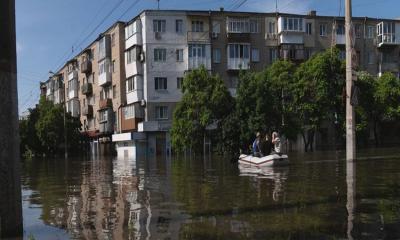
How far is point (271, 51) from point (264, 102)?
19536 millimetres

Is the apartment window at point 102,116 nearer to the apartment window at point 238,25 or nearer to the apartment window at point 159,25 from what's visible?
the apartment window at point 159,25

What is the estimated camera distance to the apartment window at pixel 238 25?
65.2 metres

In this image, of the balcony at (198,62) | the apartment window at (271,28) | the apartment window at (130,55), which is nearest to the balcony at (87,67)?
the apartment window at (130,55)

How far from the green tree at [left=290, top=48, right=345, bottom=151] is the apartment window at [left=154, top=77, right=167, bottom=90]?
589 inches

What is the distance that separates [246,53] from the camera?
65750mm

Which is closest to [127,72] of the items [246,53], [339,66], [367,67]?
[246,53]

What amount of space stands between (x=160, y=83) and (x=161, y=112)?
325cm

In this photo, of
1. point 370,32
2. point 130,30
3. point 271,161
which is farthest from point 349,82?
point 370,32

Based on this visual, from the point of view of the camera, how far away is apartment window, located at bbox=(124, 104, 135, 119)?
213 feet

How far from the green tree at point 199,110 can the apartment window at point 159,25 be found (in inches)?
516

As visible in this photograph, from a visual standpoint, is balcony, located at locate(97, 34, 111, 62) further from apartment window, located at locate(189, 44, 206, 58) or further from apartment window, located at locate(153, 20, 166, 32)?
apartment window, located at locate(189, 44, 206, 58)

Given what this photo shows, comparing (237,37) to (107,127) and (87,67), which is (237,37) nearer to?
(107,127)

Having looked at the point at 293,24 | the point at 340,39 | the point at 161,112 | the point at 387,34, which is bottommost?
the point at 161,112

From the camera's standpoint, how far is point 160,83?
2501 inches
